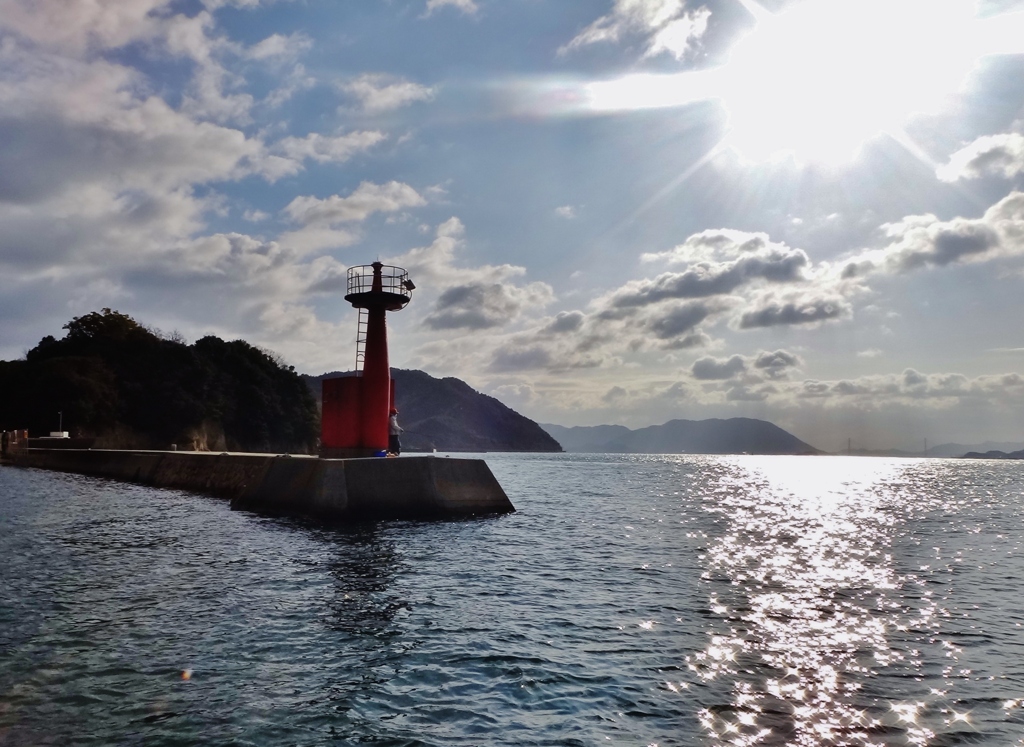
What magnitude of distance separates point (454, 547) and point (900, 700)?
11416 mm

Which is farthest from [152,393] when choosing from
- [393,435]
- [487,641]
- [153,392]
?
[487,641]

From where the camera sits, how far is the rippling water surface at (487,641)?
21.2ft

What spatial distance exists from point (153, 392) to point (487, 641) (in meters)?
73.7

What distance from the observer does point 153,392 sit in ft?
237

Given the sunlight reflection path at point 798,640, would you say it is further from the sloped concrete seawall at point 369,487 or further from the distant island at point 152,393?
the distant island at point 152,393

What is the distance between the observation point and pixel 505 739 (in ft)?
20.1

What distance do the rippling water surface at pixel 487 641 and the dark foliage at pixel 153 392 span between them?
179ft

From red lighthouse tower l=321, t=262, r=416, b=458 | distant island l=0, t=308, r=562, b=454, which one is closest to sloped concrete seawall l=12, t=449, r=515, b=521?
red lighthouse tower l=321, t=262, r=416, b=458

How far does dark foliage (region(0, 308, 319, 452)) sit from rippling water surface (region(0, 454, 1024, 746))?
179 ft

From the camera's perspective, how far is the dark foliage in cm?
6456

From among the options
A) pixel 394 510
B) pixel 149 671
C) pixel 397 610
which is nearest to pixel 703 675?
pixel 397 610

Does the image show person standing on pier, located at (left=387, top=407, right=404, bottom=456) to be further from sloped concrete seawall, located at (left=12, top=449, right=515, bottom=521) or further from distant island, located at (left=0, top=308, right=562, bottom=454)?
distant island, located at (left=0, top=308, right=562, bottom=454)

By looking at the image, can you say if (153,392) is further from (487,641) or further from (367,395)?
(487,641)

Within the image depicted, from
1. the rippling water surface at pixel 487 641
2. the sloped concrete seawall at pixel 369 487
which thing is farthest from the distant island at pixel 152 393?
the rippling water surface at pixel 487 641
